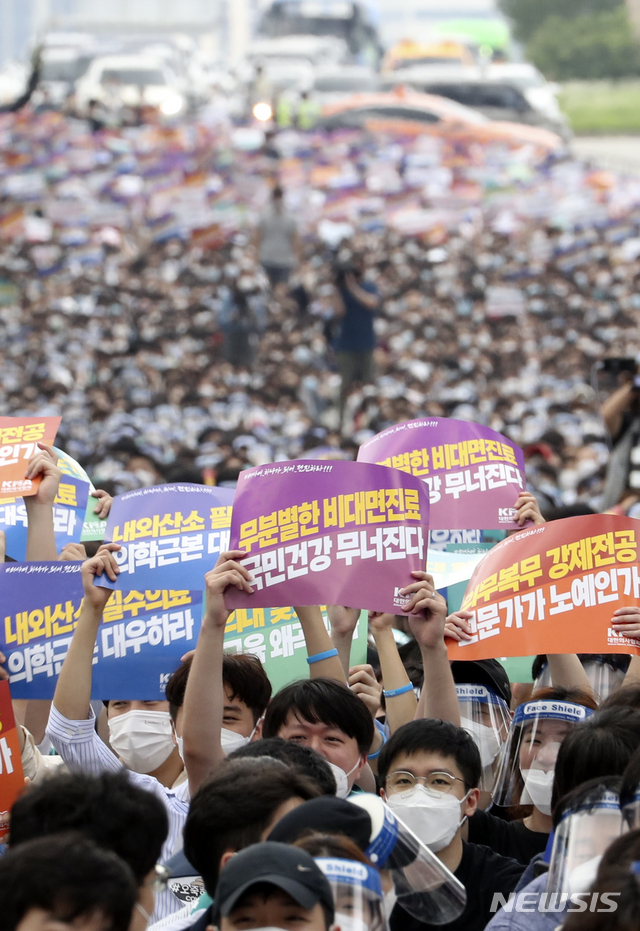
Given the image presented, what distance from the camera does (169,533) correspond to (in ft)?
14.4

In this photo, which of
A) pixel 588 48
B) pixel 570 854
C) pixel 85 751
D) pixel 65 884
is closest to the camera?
pixel 65 884

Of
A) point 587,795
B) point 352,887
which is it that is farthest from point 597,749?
point 352,887

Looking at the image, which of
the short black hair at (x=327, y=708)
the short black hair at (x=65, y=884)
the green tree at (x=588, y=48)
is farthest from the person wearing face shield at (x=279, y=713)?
the green tree at (x=588, y=48)

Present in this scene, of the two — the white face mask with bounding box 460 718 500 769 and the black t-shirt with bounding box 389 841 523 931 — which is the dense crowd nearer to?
the white face mask with bounding box 460 718 500 769

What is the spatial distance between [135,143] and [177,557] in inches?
998

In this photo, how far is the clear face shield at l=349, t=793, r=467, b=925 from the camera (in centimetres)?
256

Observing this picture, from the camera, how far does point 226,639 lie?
170 inches

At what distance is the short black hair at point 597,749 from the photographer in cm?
312

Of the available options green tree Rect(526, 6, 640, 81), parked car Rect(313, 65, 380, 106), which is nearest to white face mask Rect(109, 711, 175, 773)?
parked car Rect(313, 65, 380, 106)

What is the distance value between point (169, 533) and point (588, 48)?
58.8m

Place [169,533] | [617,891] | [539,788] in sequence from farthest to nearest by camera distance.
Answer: [169,533]
[539,788]
[617,891]

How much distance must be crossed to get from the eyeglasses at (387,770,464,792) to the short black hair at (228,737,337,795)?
35 centimetres

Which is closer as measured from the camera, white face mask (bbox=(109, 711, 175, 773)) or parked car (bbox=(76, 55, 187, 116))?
white face mask (bbox=(109, 711, 175, 773))

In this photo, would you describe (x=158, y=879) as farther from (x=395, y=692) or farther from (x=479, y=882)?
(x=395, y=692)
